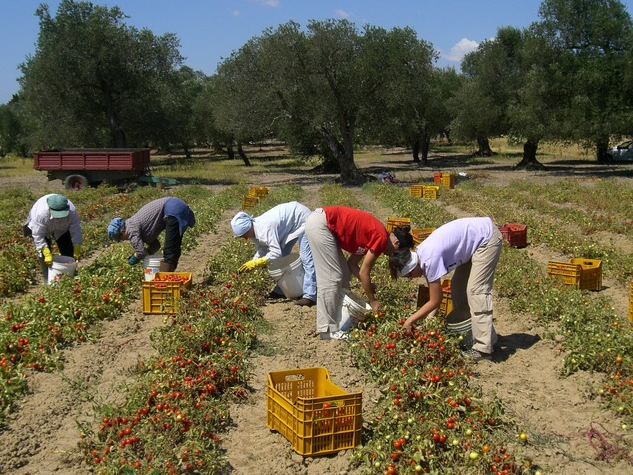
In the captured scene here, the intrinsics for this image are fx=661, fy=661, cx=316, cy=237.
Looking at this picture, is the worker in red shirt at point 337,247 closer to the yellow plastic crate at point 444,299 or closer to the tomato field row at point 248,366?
the tomato field row at point 248,366

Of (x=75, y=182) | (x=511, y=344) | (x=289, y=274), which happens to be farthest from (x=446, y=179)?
(x=511, y=344)

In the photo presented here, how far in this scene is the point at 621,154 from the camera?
1529 inches

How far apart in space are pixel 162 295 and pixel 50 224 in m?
2.11

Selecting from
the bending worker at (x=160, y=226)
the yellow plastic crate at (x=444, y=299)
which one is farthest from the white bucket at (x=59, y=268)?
the yellow plastic crate at (x=444, y=299)

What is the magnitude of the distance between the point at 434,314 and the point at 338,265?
3.70 feet

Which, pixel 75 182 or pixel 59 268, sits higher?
pixel 75 182

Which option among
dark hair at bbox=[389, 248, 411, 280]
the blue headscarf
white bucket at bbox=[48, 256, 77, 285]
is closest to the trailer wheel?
white bucket at bbox=[48, 256, 77, 285]

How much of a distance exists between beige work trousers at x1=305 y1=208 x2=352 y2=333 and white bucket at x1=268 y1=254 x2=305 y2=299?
1229 millimetres

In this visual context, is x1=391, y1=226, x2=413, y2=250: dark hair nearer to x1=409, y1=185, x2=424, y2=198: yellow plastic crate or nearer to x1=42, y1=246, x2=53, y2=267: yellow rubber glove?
x1=42, y1=246, x2=53, y2=267: yellow rubber glove

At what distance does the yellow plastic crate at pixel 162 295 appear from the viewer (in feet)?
26.8

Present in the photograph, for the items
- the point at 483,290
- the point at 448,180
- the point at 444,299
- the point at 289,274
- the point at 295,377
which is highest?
the point at 448,180

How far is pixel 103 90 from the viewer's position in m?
30.2

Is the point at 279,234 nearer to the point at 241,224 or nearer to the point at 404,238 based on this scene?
the point at 241,224

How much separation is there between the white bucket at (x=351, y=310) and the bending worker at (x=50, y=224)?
4.15m
